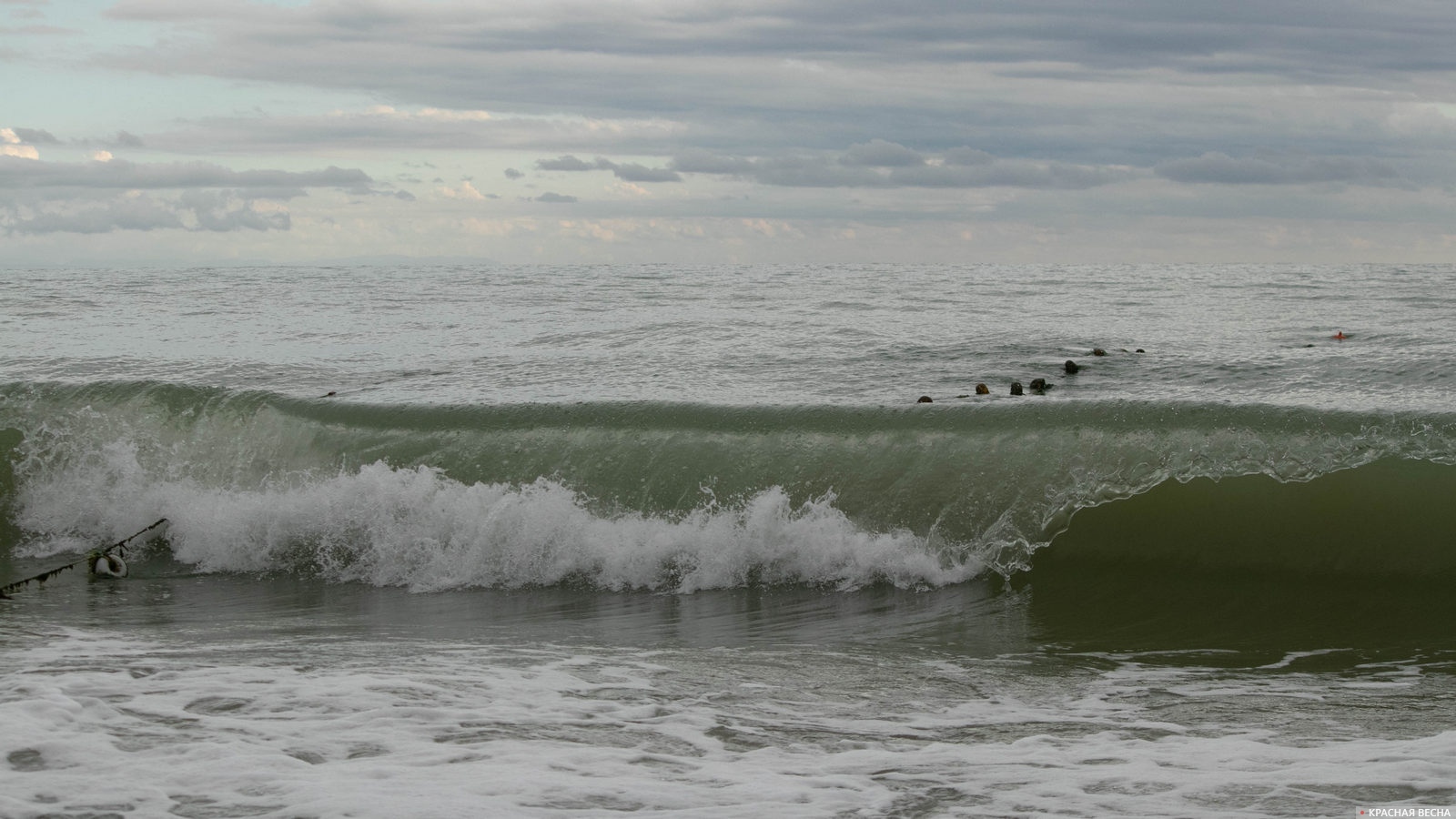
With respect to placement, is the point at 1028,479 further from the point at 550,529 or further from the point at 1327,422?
the point at 550,529

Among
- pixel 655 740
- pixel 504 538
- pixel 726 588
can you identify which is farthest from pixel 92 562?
pixel 655 740

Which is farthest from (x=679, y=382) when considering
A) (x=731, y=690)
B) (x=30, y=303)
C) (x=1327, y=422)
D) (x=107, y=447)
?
(x=30, y=303)

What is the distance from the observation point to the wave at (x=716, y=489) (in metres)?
8.84

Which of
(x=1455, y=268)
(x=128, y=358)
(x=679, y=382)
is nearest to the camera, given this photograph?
(x=679, y=382)

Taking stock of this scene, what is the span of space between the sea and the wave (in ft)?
0.12

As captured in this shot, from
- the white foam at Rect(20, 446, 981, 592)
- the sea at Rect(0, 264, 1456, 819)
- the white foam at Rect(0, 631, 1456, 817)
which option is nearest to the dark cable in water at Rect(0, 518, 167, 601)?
the sea at Rect(0, 264, 1456, 819)

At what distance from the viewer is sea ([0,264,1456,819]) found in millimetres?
4461

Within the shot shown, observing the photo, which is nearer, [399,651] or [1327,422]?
[399,651]

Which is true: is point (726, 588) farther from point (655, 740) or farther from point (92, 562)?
point (92, 562)

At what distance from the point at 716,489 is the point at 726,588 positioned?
1.41m

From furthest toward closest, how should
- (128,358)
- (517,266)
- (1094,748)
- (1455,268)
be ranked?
(517,266)
(1455,268)
(128,358)
(1094,748)

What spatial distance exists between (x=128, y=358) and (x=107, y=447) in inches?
253

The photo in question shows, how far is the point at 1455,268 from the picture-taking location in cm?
4019

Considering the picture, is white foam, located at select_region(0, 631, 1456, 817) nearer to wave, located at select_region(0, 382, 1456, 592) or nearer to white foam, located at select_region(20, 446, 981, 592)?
white foam, located at select_region(20, 446, 981, 592)
